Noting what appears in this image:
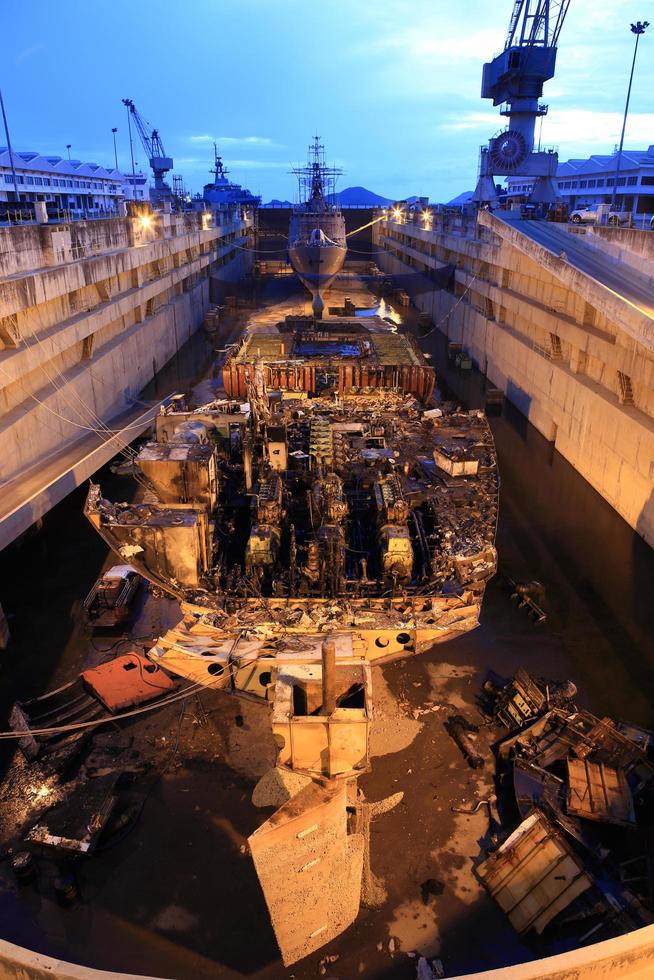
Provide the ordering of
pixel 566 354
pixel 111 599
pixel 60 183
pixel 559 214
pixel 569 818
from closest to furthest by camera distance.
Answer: pixel 569 818 < pixel 111 599 < pixel 566 354 < pixel 559 214 < pixel 60 183

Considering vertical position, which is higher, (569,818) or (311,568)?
(311,568)

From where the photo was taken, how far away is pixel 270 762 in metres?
12.1

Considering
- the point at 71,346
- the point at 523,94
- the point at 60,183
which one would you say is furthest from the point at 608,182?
the point at 60,183

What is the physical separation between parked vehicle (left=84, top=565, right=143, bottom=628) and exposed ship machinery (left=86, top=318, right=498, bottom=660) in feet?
6.94

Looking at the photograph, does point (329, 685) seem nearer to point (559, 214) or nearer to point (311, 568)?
point (311, 568)

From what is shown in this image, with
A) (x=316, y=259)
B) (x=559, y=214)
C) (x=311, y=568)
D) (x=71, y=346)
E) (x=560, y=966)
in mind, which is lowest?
(x=560, y=966)

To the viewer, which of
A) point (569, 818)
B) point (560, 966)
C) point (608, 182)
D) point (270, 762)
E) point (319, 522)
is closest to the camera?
point (560, 966)

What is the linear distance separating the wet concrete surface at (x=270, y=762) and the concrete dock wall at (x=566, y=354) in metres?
2.83

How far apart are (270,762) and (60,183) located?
97343 millimetres

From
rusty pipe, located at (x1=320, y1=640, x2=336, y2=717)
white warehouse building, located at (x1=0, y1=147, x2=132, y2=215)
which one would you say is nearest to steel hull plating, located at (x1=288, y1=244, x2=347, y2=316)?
white warehouse building, located at (x1=0, y1=147, x2=132, y2=215)

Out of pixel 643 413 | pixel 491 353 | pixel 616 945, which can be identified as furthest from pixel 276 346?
pixel 616 945

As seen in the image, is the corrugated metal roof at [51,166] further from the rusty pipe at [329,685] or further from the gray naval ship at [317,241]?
the rusty pipe at [329,685]

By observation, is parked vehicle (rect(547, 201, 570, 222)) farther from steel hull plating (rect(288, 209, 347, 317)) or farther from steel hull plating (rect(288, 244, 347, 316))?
steel hull plating (rect(288, 244, 347, 316))

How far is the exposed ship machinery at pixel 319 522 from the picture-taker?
12.7m
